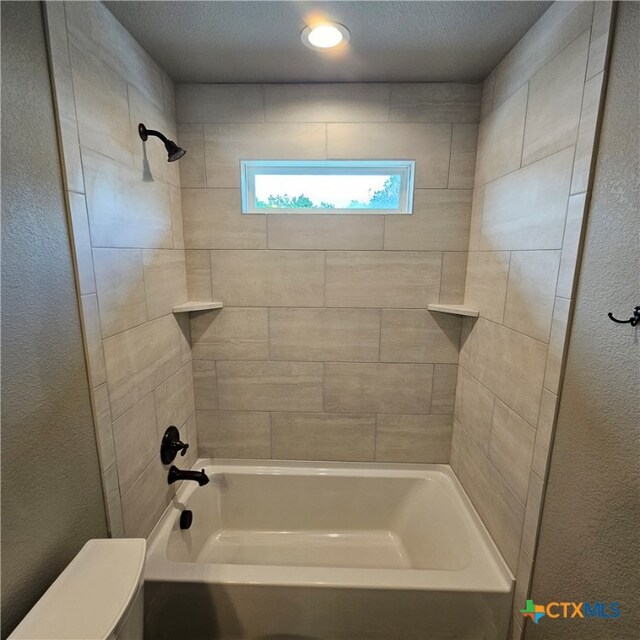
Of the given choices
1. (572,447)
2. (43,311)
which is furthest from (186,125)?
(572,447)

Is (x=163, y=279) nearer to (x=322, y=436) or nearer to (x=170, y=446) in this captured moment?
(x=170, y=446)

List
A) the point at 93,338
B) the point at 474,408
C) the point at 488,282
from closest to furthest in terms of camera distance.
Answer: the point at 93,338
the point at 488,282
the point at 474,408

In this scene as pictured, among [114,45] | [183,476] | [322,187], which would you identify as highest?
[114,45]

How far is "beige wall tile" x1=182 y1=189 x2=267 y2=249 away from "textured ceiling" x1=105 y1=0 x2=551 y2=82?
53cm

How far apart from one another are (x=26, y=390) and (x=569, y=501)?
1.51m

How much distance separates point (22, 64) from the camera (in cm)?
78

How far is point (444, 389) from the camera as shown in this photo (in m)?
1.78

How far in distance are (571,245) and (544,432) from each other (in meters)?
0.59

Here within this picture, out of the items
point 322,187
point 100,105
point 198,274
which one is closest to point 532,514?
point 322,187

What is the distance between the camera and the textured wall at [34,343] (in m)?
0.74

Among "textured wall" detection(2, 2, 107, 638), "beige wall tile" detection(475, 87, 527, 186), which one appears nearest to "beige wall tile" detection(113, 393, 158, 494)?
"textured wall" detection(2, 2, 107, 638)

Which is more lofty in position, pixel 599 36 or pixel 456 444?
pixel 599 36

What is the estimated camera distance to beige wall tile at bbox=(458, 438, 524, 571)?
3.93ft

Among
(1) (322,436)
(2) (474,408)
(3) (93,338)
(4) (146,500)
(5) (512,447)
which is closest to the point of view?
(3) (93,338)
